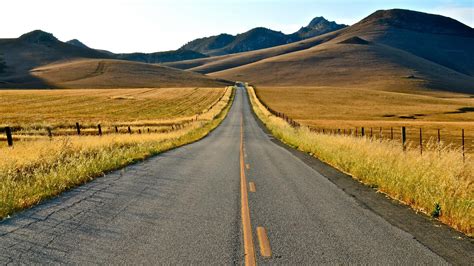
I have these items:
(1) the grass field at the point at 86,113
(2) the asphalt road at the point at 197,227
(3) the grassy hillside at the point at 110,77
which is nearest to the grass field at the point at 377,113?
(1) the grass field at the point at 86,113

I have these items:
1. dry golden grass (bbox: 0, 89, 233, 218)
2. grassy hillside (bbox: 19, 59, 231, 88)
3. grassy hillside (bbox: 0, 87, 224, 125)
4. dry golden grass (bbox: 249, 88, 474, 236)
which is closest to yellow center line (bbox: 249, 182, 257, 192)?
dry golden grass (bbox: 249, 88, 474, 236)

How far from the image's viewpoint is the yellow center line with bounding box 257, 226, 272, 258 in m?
6.51

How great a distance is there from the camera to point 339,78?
184 metres

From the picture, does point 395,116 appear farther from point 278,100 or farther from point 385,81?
point 385,81

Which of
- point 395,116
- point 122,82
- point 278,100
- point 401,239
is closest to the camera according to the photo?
point 401,239

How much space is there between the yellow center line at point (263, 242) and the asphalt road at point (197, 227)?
0.05 meters

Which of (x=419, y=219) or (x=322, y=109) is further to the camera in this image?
(x=322, y=109)

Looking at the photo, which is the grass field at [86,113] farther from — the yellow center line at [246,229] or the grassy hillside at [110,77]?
the grassy hillside at [110,77]

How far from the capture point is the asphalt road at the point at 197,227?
21.0ft

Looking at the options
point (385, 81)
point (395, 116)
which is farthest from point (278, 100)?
point (385, 81)

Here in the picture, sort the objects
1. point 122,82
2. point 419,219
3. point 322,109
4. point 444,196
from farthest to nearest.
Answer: point 122,82 < point 322,109 < point 444,196 < point 419,219

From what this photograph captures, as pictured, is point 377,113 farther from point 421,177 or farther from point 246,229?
point 246,229

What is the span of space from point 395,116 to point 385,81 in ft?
341

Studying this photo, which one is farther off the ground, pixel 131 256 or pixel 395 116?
pixel 131 256
